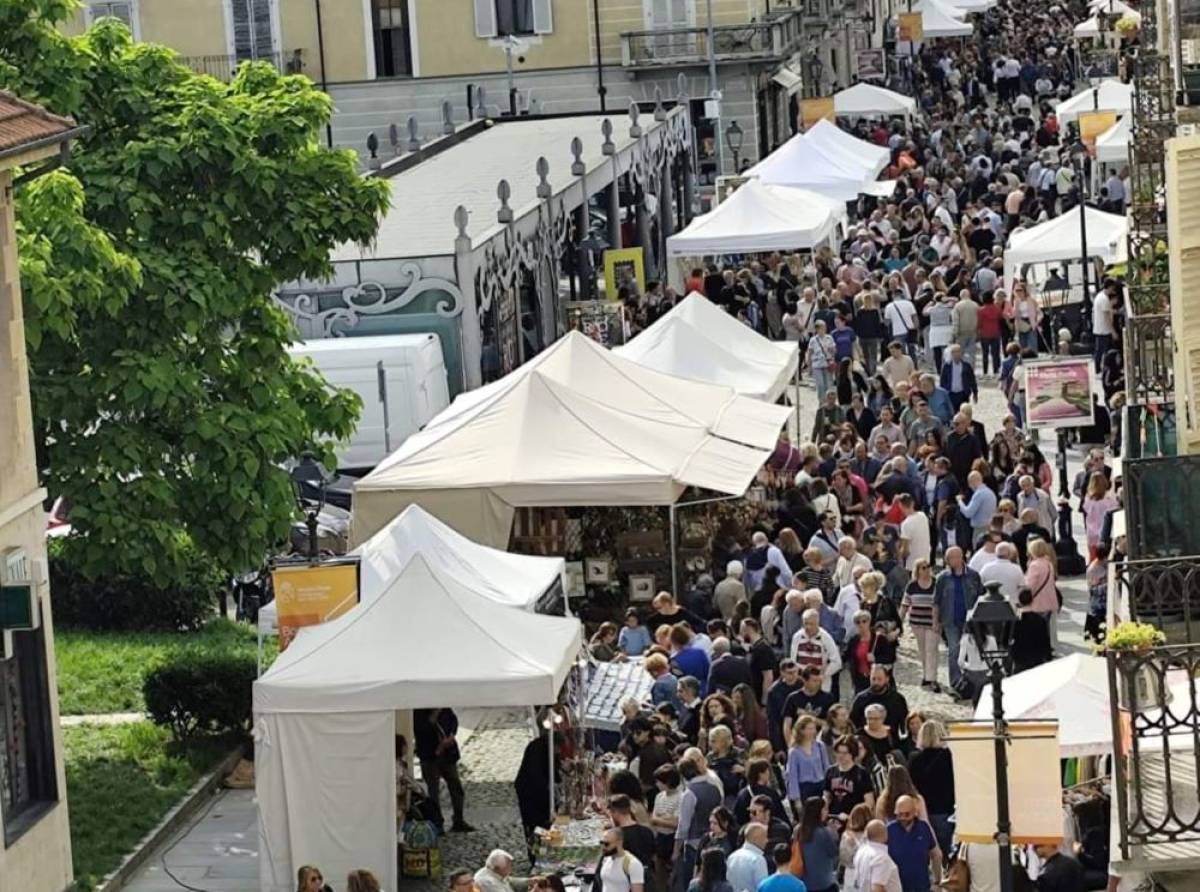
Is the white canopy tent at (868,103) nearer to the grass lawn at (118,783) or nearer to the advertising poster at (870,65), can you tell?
the advertising poster at (870,65)

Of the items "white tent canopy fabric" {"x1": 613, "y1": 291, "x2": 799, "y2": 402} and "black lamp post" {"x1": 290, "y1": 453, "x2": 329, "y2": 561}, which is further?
"white tent canopy fabric" {"x1": 613, "y1": 291, "x2": 799, "y2": 402}

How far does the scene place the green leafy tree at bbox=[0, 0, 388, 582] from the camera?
69.8 feet

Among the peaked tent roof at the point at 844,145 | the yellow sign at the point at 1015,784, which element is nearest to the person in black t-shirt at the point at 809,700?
the yellow sign at the point at 1015,784

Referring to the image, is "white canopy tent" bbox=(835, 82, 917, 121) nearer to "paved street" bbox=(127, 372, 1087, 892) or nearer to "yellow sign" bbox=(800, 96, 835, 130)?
"yellow sign" bbox=(800, 96, 835, 130)

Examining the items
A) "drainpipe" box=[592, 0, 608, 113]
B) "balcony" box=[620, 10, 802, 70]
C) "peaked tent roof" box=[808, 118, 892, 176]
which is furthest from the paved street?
"drainpipe" box=[592, 0, 608, 113]

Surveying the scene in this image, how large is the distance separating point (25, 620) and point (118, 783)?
4470mm

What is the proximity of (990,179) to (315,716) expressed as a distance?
32812mm

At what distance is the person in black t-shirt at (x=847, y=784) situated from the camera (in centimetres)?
1775

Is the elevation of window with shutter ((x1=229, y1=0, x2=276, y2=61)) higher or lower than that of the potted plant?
higher

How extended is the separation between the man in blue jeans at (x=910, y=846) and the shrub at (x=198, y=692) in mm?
7497

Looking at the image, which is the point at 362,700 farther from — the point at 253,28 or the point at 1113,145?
the point at 253,28

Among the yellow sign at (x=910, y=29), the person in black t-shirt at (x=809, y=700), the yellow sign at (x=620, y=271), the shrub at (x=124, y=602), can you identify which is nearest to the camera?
the person in black t-shirt at (x=809, y=700)

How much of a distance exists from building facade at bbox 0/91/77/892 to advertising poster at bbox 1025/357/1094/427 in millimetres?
12032

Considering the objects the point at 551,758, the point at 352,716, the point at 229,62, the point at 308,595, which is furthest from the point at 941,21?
the point at 352,716
